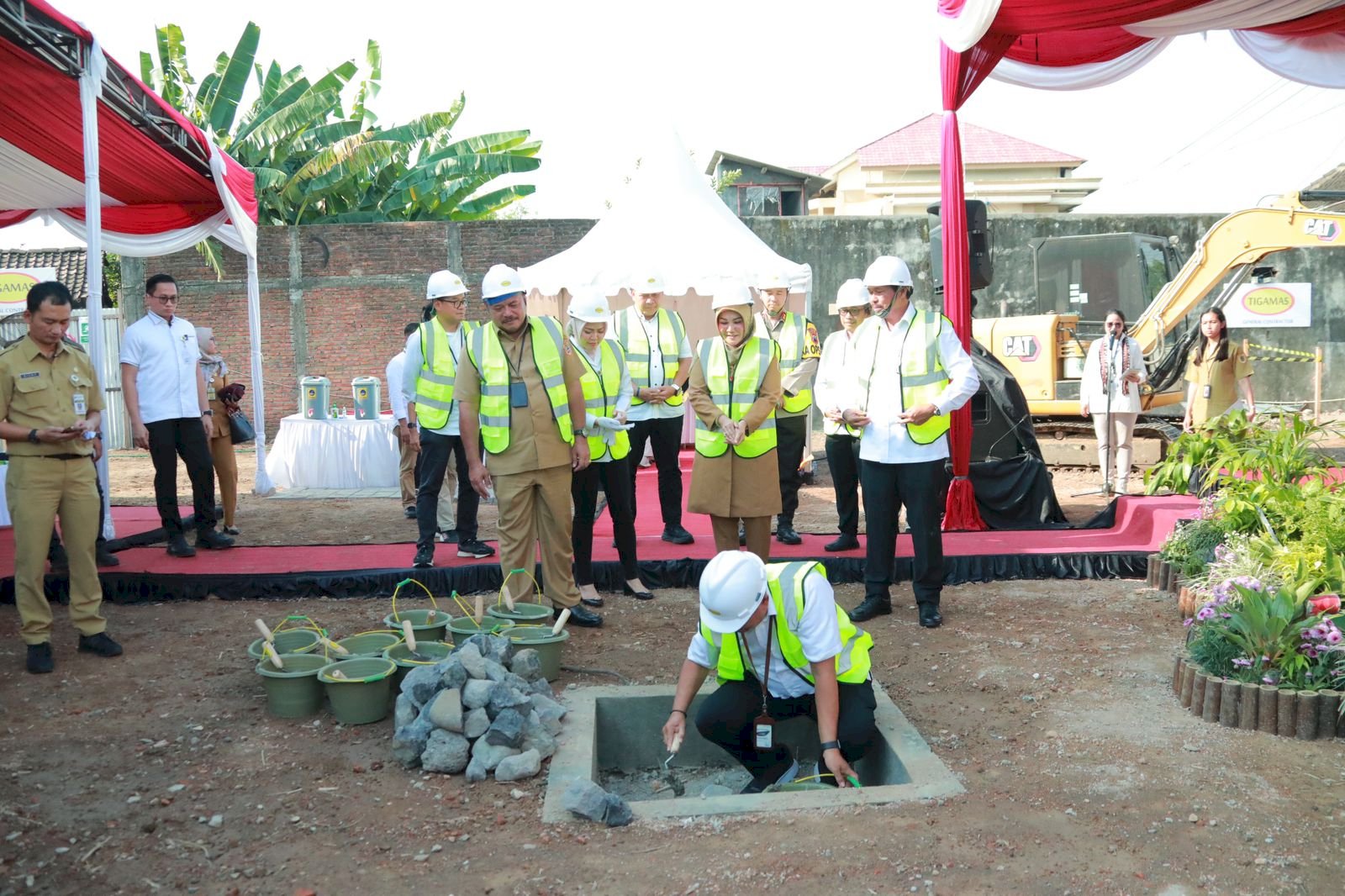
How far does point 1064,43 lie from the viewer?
29.9 feet

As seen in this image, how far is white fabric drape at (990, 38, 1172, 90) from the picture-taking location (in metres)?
9.31

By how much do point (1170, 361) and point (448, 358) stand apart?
Result: 361 inches

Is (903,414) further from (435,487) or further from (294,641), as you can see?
(294,641)

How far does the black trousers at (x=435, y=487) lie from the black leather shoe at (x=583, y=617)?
1.22 m

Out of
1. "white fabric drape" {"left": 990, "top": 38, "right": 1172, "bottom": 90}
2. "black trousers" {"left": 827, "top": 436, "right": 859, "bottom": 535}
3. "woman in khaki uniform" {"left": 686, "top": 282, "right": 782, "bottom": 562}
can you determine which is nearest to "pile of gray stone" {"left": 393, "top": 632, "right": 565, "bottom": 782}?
"woman in khaki uniform" {"left": 686, "top": 282, "right": 782, "bottom": 562}

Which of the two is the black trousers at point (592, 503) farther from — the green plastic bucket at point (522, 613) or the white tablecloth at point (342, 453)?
the white tablecloth at point (342, 453)

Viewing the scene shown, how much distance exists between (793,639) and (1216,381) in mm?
7157

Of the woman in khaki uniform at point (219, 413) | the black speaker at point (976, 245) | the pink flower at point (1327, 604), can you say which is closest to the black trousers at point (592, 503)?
the woman in khaki uniform at point (219, 413)

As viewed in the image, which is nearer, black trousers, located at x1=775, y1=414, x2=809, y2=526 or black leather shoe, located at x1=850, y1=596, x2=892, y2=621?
black leather shoe, located at x1=850, y1=596, x2=892, y2=621

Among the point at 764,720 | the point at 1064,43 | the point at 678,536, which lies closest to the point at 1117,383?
the point at 1064,43

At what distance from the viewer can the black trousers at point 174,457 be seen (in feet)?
23.8

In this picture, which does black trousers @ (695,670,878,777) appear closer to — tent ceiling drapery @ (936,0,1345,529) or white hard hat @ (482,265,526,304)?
A: white hard hat @ (482,265,526,304)

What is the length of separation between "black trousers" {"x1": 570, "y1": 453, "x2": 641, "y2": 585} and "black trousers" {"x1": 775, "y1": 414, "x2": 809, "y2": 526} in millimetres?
1486

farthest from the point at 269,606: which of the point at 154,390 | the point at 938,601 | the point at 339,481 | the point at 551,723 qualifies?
the point at 339,481
